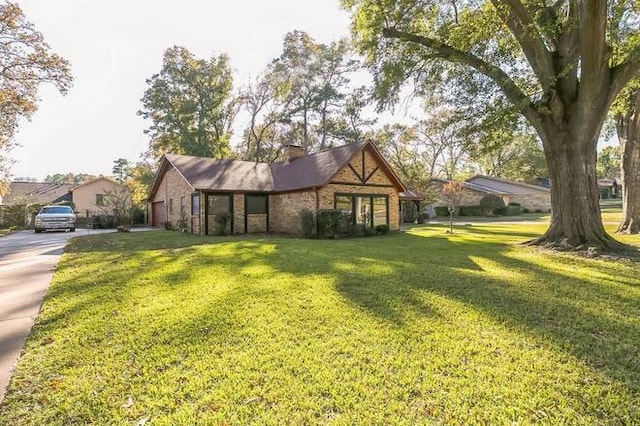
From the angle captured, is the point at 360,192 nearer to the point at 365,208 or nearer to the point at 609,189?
the point at 365,208

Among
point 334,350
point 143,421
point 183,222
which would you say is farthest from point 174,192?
point 143,421

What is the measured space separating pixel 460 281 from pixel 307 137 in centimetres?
3123

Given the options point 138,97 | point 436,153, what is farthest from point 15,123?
point 436,153

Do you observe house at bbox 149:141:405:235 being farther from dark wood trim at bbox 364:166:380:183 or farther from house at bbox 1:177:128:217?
house at bbox 1:177:128:217

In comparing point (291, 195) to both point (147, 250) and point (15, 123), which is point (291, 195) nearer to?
point (147, 250)

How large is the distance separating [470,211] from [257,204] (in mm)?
28854

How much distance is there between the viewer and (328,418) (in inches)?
104

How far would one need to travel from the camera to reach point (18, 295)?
6148 mm

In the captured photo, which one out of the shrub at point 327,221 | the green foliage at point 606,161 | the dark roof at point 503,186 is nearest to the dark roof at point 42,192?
the shrub at point 327,221

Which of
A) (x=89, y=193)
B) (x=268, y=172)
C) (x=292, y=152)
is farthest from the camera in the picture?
(x=89, y=193)


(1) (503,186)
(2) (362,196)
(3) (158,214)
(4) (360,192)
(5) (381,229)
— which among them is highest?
(1) (503,186)

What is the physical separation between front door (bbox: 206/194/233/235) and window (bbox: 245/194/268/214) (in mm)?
1032

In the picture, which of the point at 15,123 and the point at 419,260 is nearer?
the point at 419,260

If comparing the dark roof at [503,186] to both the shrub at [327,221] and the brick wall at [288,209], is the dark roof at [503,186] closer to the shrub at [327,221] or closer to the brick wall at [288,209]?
the brick wall at [288,209]
